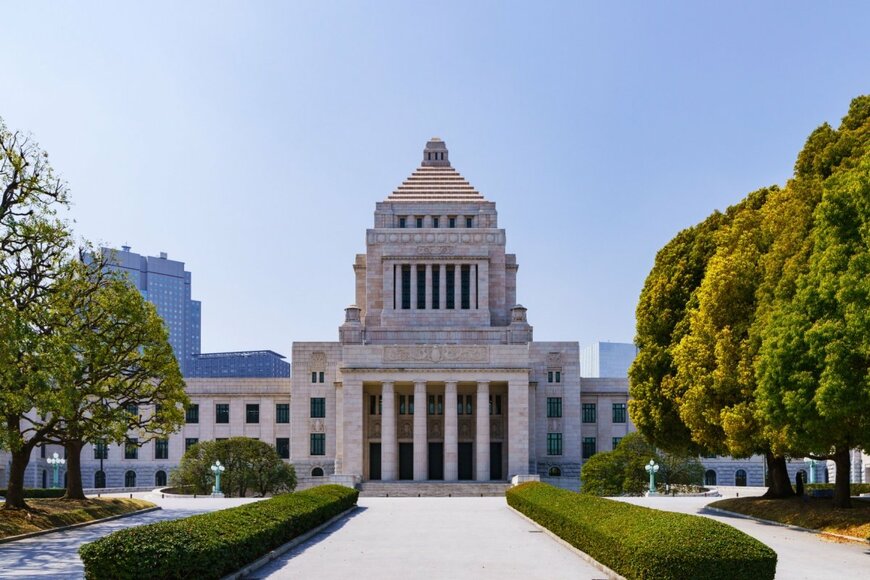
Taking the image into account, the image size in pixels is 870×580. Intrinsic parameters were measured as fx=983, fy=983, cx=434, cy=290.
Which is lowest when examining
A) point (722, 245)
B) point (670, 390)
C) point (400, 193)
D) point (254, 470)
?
point (254, 470)

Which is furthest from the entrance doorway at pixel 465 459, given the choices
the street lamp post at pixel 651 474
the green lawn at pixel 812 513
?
the green lawn at pixel 812 513

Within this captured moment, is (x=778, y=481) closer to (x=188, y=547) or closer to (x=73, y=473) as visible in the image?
(x=73, y=473)

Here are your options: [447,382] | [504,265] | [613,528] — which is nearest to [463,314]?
[504,265]

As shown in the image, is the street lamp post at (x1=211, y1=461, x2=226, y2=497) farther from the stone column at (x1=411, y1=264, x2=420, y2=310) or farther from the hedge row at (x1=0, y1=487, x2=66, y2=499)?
the stone column at (x1=411, y1=264, x2=420, y2=310)

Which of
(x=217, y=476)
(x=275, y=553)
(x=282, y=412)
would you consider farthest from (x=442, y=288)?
(x=275, y=553)

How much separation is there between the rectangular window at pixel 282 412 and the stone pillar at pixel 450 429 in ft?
54.8

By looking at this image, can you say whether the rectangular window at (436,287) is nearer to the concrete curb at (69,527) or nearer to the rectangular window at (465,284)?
the rectangular window at (465,284)

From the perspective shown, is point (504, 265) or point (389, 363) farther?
point (504, 265)

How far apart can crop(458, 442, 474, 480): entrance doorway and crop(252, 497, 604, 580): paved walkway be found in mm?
39076

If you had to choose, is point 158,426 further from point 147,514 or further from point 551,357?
point 551,357

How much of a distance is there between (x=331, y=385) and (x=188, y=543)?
60817 millimetres

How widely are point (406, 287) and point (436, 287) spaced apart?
244cm

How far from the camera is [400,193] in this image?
85500mm

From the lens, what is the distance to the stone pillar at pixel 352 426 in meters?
69.2
